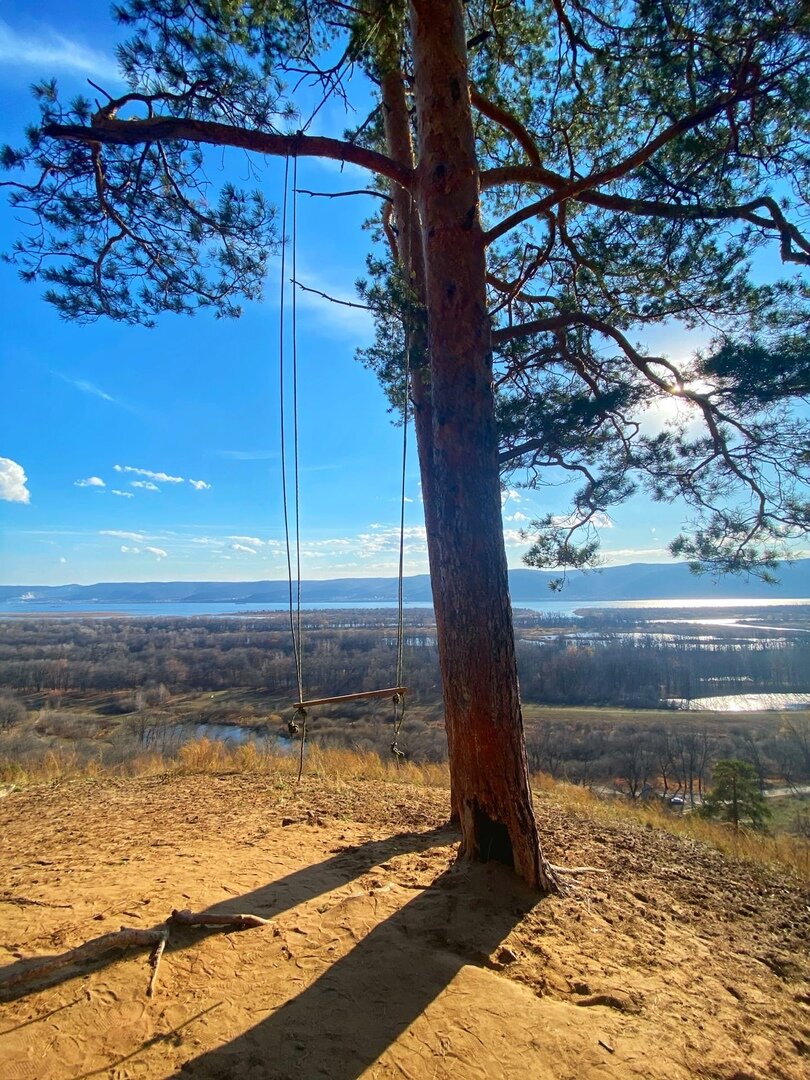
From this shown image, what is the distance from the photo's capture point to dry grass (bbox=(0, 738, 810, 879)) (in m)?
4.21

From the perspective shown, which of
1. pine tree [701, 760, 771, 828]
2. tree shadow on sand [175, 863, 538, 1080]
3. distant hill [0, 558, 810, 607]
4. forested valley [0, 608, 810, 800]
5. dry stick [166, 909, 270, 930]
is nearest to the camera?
tree shadow on sand [175, 863, 538, 1080]

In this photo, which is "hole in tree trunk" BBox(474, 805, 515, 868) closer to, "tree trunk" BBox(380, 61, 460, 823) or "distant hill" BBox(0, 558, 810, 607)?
"tree trunk" BBox(380, 61, 460, 823)

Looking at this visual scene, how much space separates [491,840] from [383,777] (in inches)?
142

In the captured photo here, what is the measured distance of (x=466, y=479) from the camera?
246 cm

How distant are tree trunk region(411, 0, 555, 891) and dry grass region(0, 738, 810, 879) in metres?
2.20

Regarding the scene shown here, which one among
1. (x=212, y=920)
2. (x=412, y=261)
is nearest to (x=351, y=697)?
(x=212, y=920)

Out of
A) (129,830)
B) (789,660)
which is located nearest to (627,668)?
(789,660)

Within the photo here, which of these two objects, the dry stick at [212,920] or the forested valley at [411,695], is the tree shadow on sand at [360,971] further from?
the forested valley at [411,695]

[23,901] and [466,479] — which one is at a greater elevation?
[466,479]

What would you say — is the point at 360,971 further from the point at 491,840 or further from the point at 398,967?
the point at 491,840

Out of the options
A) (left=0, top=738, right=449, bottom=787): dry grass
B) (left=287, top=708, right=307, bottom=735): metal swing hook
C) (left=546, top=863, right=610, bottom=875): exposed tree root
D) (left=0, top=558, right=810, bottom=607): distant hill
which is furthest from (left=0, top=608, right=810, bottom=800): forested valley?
(left=0, top=558, right=810, bottom=607): distant hill

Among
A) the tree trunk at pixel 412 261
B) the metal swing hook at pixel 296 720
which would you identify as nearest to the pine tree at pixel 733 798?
the tree trunk at pixel 412 261

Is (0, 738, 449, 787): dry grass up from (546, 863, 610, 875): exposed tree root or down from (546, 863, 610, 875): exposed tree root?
down

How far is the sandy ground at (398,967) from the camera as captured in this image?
1.42 meters
